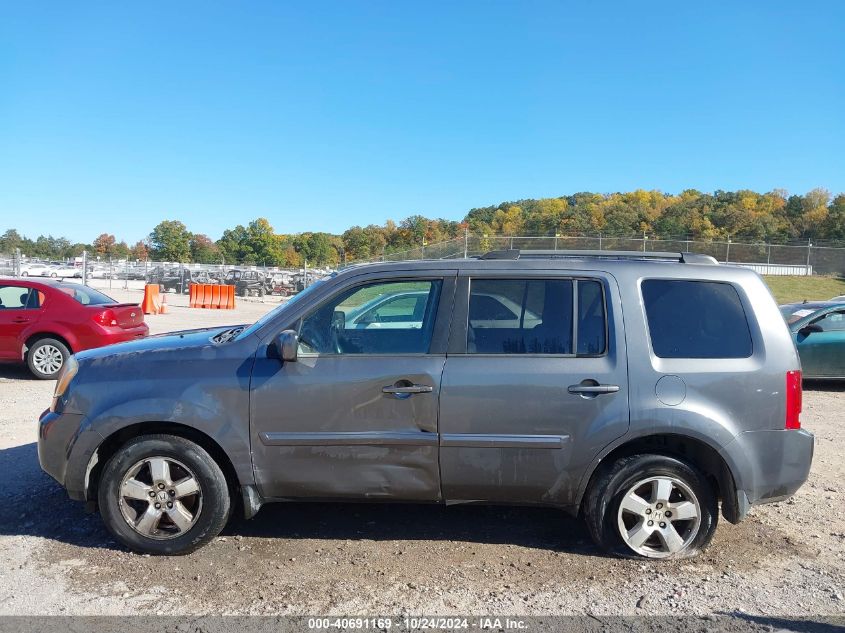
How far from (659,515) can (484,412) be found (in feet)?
4.04

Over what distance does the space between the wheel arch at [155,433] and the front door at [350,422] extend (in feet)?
0.79

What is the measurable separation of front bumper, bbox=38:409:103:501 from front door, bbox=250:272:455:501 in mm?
1017

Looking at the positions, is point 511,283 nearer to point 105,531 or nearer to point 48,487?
point 105,531

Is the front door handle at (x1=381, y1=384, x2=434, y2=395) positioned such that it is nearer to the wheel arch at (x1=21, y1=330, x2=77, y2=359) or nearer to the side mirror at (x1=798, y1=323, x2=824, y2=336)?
the wheel arch at (x1=21, y1=330, x2=77, y2=359)

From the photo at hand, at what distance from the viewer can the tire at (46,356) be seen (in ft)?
31.6

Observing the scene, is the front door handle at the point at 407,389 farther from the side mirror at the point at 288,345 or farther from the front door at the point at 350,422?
the side mirror at the point at 288,345

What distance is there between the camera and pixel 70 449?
398 cm

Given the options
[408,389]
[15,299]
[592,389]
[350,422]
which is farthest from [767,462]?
[15,299]

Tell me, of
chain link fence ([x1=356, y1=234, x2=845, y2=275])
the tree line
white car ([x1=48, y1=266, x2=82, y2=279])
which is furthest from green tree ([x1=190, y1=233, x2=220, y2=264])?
chain link fence ([x1=356, y1=234, x2=845, y2=275])

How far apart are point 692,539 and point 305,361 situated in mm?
2549

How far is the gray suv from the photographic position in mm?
3844

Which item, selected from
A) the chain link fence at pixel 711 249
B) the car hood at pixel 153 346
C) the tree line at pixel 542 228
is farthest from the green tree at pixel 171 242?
the car hood at pixel 153 346

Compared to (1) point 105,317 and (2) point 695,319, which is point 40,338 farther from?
(2) point 695,319

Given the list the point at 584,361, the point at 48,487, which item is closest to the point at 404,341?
the point at 584,361
